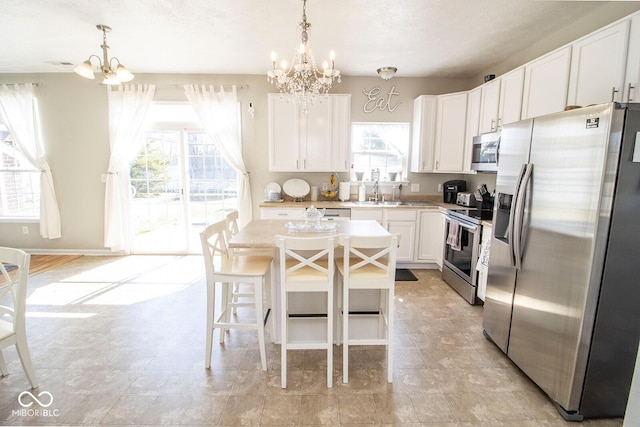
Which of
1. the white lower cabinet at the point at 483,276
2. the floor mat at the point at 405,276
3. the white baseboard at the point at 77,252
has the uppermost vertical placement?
the white lower cabinet at the point at 483,276

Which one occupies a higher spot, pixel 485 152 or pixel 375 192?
pixel 485 152

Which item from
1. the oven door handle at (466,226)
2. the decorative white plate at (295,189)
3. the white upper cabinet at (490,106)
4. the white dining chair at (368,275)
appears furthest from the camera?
the decorative white plate at (295,189)

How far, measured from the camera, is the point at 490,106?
336 cm

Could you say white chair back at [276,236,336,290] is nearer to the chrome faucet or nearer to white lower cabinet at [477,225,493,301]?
white lower cabinet at [477,225,493,301]

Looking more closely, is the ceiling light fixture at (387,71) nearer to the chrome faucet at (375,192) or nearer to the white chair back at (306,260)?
the chrome faucet at (375,192)

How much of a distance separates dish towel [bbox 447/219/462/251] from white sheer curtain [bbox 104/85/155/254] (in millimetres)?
4393

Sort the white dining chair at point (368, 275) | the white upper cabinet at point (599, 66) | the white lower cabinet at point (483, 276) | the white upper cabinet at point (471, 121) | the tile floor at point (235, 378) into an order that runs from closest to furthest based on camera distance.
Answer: the tile floor at point (235, 378)
the white dining chair at point (368, 275)
the white upper cabinet at point (599, 66)
the white lower cabinet at point (483, 276)
the white upper cabinet at point (471, 121)

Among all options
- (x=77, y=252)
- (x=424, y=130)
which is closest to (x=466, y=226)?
(x=424, y=130)

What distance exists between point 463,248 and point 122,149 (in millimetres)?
4773

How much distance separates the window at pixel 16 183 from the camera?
443 cm

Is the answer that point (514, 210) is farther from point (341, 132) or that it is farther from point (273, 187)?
point (273, 187)

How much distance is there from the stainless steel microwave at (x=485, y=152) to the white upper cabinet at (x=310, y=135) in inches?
62.9

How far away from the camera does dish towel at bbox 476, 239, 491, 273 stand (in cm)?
287

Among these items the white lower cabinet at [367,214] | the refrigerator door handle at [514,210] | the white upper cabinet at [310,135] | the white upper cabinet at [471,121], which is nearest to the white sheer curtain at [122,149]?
the white upper cabinet at [310,135]
